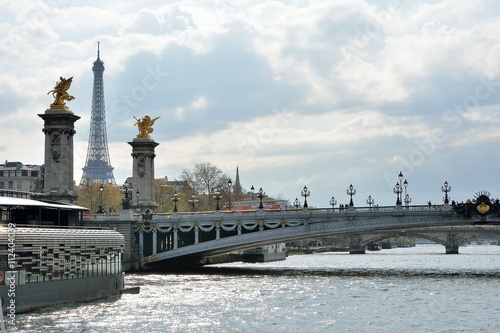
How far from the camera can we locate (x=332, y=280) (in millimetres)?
79562

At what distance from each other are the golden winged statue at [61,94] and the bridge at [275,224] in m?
13.9

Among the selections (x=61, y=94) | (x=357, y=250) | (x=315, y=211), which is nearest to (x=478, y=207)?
(x=315, y=211)

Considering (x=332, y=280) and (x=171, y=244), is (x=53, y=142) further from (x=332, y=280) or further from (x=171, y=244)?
(x=332, y=280)

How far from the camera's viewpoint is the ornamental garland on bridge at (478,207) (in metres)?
82.3

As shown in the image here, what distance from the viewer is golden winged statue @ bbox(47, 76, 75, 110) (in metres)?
94.8

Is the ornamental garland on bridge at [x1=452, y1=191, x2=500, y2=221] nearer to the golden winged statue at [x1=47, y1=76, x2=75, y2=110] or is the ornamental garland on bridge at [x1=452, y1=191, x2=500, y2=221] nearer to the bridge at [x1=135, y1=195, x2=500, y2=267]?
the bridge at [x1=135, y1=195, x2=500, y2=267]

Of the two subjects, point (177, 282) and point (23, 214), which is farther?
point (177, 282)

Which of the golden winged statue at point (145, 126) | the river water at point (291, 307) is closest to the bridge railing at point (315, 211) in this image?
the river water at point (291, 307)

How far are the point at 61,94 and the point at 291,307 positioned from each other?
46459 millimetres

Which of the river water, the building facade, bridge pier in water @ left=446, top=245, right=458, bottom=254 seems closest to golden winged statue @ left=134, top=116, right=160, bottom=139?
the river water

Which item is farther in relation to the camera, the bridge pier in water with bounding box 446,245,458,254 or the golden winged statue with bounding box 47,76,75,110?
the bridge pier in water with bounding box 446,245,458,254

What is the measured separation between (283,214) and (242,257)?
40742 millimetres

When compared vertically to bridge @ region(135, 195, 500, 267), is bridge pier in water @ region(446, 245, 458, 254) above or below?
below

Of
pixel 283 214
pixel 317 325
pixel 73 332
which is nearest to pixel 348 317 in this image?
pixel 317 325
